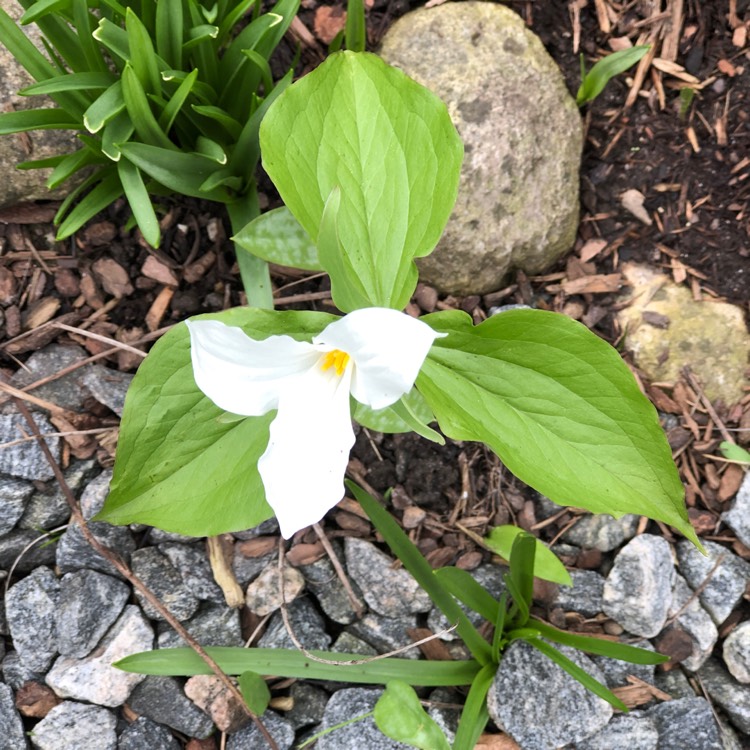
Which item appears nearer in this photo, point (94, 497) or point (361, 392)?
point (361, 392)

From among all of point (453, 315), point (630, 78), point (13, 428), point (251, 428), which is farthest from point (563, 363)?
point (13, 428)

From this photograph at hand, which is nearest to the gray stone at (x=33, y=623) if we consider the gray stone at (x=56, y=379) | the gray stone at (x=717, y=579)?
the gray stone at (x=56, y=379)

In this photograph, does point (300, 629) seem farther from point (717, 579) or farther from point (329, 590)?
point (717, 579)

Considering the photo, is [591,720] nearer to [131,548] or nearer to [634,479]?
[634,479]

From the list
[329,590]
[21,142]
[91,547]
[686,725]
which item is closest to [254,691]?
[329,590]

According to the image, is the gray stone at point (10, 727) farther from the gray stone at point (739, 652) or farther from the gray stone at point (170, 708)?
the gray stone at point (739, 652)

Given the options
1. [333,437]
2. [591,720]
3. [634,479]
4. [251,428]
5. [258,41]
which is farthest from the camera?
[591,720]
